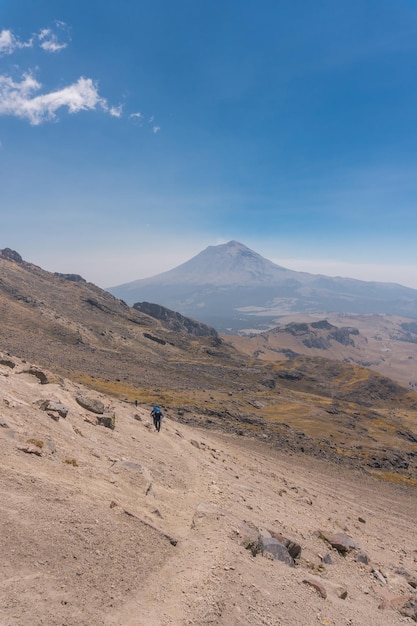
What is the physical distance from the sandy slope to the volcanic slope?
27312 millimetres

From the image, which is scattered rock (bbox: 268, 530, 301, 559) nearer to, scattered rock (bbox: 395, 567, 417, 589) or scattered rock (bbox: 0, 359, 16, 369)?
scattered rock (bbox: 395, 567, 417, 589)

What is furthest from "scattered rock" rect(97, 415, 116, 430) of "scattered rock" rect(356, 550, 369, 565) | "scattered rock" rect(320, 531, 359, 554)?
"scattered rock" rect(356, 550, 369, 565)

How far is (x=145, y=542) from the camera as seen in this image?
39.4 feet

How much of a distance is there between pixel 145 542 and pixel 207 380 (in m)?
85.0

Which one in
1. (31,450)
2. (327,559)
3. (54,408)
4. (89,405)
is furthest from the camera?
(89,405)

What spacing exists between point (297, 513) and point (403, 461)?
126ft

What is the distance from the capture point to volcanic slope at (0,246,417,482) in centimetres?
5612

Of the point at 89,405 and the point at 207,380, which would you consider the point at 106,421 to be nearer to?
the point at 89,405

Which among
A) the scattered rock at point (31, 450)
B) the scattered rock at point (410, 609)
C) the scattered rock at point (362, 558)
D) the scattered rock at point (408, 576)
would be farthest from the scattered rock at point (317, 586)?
the scattered rock at point (31, 450)

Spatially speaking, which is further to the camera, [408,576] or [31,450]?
[408,576]

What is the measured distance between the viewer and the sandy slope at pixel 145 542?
9.50 meters

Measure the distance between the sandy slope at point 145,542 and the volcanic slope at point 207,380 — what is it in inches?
1075

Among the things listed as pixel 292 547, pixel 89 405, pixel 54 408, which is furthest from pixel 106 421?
pixel 292 547

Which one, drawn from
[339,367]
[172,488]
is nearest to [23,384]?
[172,488]
